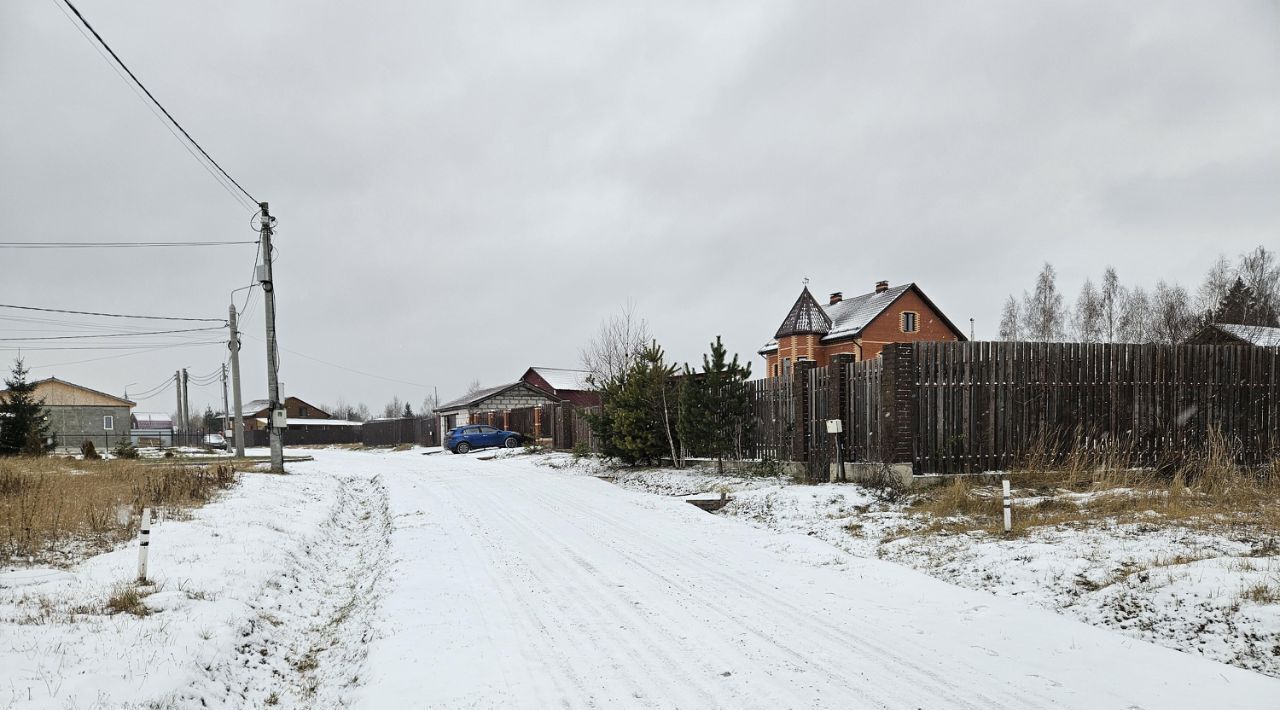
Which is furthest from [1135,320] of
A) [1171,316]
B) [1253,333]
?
[1253,333]

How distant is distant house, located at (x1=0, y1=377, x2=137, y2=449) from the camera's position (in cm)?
5769

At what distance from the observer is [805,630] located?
548cm

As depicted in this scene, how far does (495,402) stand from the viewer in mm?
49906

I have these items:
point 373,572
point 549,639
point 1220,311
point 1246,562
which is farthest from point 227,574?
point 1220,311

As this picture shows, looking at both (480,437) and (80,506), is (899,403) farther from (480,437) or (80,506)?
(480,437)

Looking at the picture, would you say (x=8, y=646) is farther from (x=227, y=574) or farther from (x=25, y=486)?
(x=25, y=486)

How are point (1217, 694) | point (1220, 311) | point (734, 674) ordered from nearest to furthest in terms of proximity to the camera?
point (1217, 694), point (734, 674), point (1220, 311)

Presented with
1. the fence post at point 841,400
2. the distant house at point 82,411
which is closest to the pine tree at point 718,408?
the fence post at point 841,400

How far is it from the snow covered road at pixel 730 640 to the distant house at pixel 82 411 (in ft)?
210

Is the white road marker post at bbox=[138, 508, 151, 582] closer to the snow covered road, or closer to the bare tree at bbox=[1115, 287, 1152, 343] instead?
the snow covered road

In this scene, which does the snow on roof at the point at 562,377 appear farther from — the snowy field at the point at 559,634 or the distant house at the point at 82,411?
the snowy field at the point at 559,634

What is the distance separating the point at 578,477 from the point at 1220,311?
154 feet

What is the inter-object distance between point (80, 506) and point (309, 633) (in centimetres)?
675

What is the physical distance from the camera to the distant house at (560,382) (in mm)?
53250
